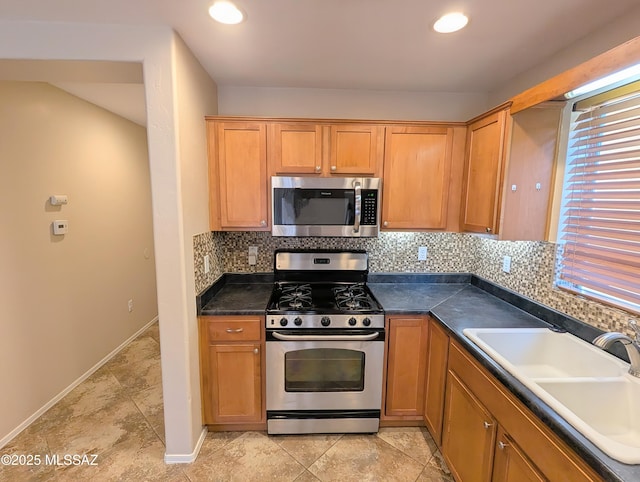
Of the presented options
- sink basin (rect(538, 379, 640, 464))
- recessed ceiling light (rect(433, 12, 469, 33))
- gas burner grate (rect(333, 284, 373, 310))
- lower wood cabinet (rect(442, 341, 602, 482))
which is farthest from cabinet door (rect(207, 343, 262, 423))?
recessed ceiling light (rect(433, 12, 469, 33))

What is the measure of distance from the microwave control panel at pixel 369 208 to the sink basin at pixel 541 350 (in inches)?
38.5

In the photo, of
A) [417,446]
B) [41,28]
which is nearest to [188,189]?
[41,28]

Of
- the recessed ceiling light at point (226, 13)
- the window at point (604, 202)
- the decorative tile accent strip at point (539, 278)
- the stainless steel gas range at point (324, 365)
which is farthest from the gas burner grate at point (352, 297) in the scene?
the recessed ceiling light at point (226, 13)

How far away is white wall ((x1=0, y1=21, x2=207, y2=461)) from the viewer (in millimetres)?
1544

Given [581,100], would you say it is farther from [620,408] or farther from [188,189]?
[188,189]

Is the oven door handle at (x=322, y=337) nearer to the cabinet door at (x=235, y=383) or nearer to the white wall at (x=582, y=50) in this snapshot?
the cabinet door at (x=235, y=383)

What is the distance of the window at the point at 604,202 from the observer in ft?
4.45

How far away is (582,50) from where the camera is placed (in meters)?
1.62

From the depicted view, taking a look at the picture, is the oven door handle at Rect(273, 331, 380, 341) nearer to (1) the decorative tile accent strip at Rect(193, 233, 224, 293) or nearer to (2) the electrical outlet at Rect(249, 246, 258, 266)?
(1) the decorative tile accent strip at Rect(193, 233, 224, 293)

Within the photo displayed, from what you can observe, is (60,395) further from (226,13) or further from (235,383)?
(226,13)

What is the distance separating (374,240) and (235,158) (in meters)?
1.33

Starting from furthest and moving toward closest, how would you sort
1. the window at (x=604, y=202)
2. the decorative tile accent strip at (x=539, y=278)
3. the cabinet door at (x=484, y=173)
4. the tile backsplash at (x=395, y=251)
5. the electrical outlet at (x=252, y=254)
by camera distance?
the electrical outlet at (x=252, y=254)
the tile backsplash at (x=395, y=251)
the cabinet door at (x=484, y=173)
the decorative tile accent strip at (x=539, y=278)
the window at (x=604, y=202)

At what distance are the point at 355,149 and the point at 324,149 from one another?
236mm

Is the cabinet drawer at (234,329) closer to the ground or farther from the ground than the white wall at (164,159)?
closer to the ground
